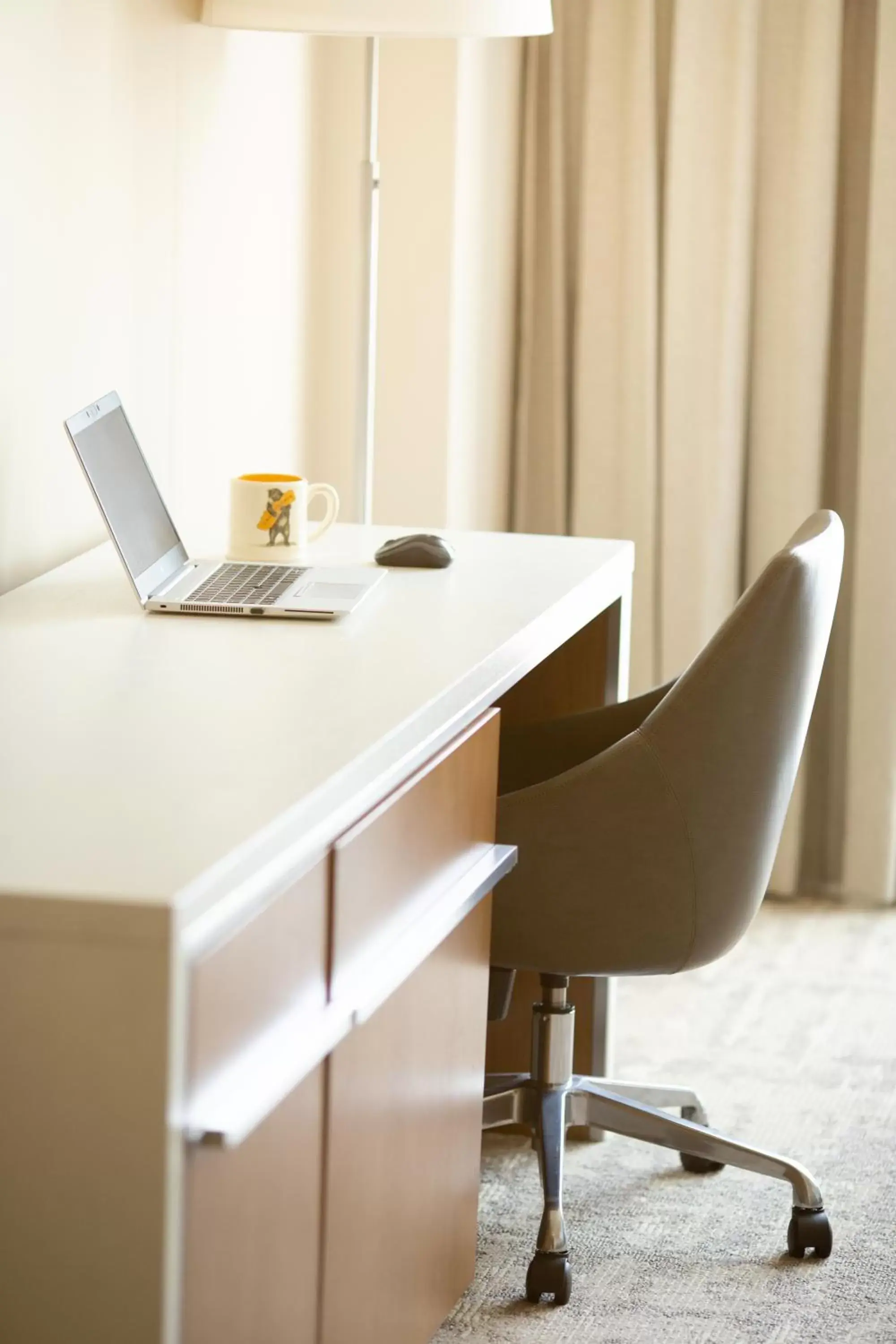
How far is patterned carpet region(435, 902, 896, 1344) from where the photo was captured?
1844 millimetres

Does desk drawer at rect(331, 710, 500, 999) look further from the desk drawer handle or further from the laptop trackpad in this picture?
the laptop trackpad

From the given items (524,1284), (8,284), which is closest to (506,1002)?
(524,1284)

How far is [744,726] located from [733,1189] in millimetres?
733

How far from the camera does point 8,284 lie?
1.84 m

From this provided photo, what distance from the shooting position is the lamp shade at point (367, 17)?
2109 millimetres

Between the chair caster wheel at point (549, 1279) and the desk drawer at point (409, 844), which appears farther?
the chair caster wheel at point (549, 1279)

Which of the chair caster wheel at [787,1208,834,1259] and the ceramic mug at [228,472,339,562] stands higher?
the ceramic mug at [228,472,339,562]

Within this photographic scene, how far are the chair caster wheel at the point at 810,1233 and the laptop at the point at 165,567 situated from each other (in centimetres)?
86

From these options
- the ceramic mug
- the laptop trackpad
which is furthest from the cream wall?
the laptop trackpad

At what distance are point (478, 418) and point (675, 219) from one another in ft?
1.70

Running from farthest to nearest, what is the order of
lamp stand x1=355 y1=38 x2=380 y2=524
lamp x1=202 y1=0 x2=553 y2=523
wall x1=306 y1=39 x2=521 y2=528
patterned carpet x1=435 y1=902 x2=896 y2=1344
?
wall x1=306 y1=39 x2=521 y2=528 < lamp stand x1=355 y1=38 x2=380 y2=524 < lamp x1=202 y1=0 x2=553 y2=523 < patterned carpet x1=435 y1=902 x2=896 y2=1344

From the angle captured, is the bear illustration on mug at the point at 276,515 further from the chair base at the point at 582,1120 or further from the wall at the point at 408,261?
the wall at the point at 408,261

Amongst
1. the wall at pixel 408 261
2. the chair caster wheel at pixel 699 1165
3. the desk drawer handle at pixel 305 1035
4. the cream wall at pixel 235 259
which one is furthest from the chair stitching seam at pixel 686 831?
the wall at pixel 408 261

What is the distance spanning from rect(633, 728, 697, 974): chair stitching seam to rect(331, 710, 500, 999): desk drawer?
172mm
